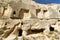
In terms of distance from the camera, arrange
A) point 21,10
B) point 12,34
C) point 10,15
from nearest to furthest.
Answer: point 12,34 < point 10,15 < point 21,10

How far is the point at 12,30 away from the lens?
19953 millimetres

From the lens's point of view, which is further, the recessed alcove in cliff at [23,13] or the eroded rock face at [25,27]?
the recessed alcove in cliff at [23,13]

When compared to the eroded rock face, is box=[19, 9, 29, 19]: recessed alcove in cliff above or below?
above

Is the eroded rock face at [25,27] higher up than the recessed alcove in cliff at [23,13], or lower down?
lower down

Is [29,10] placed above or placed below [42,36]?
above

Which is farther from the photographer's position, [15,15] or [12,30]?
[15,15]

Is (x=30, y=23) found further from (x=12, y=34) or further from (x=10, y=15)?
(x=10, y=15)

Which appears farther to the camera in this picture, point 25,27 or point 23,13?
point 23,13

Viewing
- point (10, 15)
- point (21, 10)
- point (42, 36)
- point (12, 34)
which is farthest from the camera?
point (21, 10)

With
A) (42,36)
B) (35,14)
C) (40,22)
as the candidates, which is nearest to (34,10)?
(35,14)

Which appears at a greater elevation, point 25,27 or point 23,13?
point 23,13

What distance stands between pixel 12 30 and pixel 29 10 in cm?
715

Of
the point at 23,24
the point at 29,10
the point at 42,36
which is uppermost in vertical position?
Result: the point at 29,10

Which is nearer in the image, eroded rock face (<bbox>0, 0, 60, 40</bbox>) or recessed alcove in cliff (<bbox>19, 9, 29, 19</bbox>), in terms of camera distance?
eroded rock face (<bbox>0, 0, 60, 40</bbox>)
